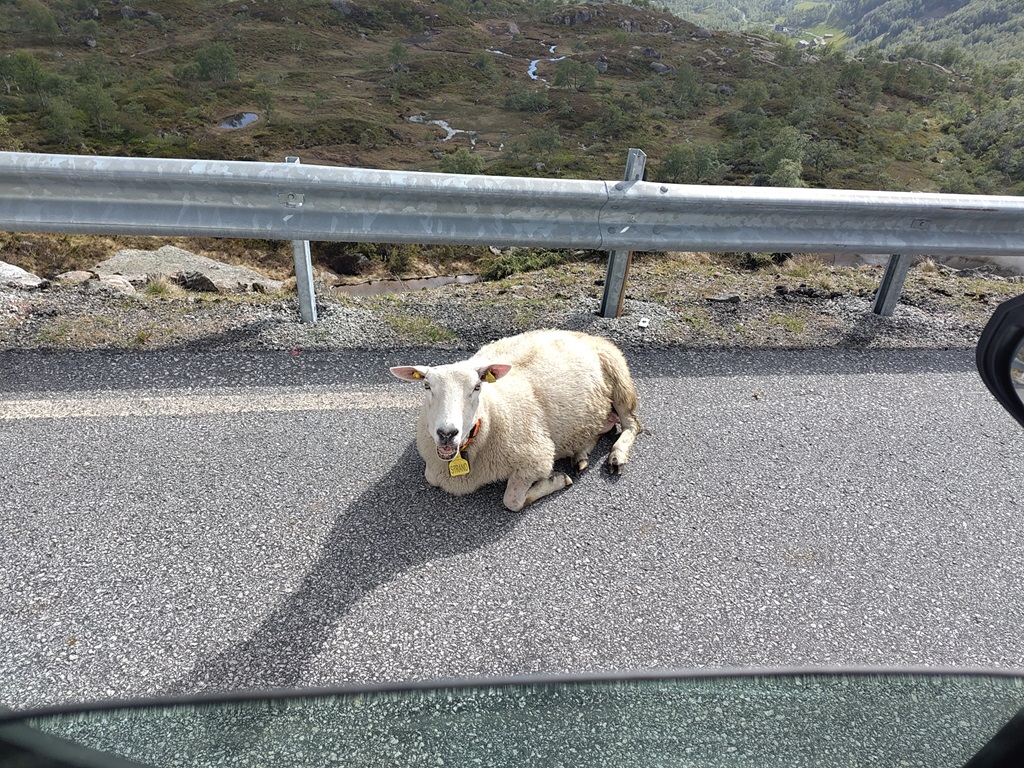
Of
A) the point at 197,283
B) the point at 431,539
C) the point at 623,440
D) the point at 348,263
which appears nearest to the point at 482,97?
the point at 348,263

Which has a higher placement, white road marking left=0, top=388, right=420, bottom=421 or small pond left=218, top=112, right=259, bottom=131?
white road marking left=0, top=388, right=420, bottom=421

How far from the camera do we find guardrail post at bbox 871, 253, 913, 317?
4.68 m

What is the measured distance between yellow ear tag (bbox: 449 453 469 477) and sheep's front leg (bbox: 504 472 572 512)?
0.75 feet

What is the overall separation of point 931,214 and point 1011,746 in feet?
14.6

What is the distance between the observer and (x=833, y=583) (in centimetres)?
248

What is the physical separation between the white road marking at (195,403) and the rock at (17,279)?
5.97ft

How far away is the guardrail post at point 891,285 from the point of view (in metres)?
4.68

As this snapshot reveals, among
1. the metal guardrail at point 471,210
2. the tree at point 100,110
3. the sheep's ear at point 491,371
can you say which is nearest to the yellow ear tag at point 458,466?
the sheep's ear at point 491,371

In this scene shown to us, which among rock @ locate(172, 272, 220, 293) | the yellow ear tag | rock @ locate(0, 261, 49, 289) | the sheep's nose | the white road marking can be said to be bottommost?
rock @ locate(172, 272, 220, 293)

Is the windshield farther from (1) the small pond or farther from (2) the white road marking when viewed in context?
(1) the small pond

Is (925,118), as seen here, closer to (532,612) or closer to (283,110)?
(283,110)

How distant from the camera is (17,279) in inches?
195

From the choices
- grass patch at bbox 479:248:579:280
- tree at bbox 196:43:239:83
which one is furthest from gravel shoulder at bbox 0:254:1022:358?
tree at bbox 196:43:239:83

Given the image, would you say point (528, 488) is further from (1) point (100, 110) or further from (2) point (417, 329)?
(1) point (100, 110)
